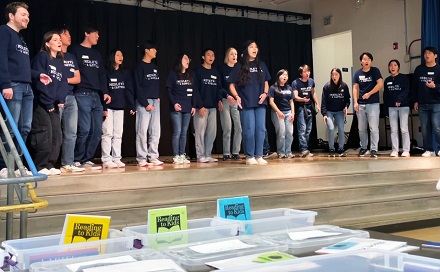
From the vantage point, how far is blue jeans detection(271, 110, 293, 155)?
603cm

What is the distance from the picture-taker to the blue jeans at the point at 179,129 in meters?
5.36

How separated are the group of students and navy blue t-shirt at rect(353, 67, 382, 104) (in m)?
0.01

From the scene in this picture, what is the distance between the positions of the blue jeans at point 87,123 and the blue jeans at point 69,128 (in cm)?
9

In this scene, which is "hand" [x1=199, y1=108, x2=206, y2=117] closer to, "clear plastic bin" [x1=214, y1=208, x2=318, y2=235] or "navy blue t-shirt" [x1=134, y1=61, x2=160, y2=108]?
"navy blue t-shirt" [x1=134, y1=61, x2=160, y2=108]

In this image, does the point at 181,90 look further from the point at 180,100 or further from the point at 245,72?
the point at 245,72

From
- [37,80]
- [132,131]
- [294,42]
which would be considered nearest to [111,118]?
[37,80]

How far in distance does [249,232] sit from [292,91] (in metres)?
4.93

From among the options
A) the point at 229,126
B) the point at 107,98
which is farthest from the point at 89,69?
the point at 229,126

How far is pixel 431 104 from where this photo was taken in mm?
5988

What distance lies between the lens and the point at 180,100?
534cm

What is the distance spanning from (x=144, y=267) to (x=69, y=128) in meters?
3.64

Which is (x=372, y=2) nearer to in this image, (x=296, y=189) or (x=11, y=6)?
(x=296, y=189)

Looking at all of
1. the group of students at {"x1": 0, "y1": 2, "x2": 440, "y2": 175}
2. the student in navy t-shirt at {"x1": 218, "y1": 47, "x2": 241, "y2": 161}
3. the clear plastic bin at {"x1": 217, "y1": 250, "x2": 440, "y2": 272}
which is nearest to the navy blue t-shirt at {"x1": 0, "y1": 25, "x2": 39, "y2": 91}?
the group of students at {"x1": 0, "y1": 2, "x2": 440, "y2": 175}

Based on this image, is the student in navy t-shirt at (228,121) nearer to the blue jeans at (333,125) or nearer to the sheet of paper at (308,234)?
the blue jeans at (333,125)
